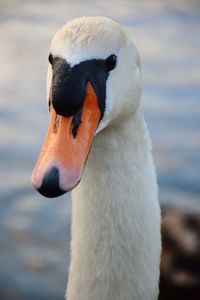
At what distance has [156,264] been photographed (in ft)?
7.66

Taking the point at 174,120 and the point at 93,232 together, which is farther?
the point at 174,120

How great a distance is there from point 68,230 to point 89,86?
A: 1.61 meters

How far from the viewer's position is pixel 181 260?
2.73m

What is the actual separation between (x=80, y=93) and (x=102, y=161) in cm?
30

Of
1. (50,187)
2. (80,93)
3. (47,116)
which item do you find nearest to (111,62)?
(80,93)

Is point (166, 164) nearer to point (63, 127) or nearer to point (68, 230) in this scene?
point (68, 230)

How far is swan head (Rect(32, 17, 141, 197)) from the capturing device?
173 centimetres

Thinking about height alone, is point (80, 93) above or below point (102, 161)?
above

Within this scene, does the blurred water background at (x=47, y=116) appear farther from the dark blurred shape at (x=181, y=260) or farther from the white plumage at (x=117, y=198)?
the white plumage at (x=117, y=198)

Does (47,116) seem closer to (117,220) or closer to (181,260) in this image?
(181,260)

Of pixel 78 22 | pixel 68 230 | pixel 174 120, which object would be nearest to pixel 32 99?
pixel 174 120

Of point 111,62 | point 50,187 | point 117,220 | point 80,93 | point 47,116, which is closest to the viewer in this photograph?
point 50,187

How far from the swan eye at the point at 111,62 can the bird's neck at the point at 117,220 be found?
0.56 feet

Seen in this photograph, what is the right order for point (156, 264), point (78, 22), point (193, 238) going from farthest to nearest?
point (193, 238), point (156, 264), point (78, 22)
